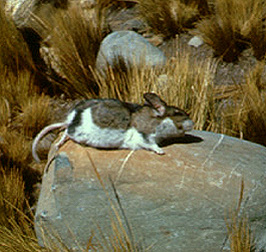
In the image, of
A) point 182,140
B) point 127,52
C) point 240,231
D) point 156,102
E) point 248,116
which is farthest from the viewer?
point 127,52

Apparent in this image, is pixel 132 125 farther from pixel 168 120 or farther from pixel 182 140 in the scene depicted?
pixel 182 140

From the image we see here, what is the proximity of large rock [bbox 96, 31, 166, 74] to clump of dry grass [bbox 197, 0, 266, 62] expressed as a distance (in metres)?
0.55

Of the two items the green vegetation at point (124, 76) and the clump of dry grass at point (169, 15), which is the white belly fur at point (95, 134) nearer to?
the green vegetation at point (124, 76)

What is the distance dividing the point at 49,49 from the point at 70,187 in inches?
95.7

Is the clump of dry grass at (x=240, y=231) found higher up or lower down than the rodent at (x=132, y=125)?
lower down

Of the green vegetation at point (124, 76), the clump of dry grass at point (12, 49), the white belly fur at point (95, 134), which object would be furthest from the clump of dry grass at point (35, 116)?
the white belly fur at point (95, 134)

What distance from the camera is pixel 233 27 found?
13.7 ft

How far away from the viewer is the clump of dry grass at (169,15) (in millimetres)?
4562

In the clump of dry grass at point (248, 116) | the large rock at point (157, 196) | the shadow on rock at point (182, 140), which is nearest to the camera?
the large rock at point (157, 196)

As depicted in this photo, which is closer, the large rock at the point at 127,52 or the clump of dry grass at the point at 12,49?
the large rock at the point at 127,52

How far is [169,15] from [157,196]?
2761 mm

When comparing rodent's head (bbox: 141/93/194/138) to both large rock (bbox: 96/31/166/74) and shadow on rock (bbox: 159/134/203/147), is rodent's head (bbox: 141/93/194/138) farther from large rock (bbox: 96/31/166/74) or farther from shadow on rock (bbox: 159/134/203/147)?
large rock (bbox: 96/31/166/74)

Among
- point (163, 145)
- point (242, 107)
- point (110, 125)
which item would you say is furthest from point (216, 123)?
point (110, 125)

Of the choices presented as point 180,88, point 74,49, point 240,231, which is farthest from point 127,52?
point 240,231
